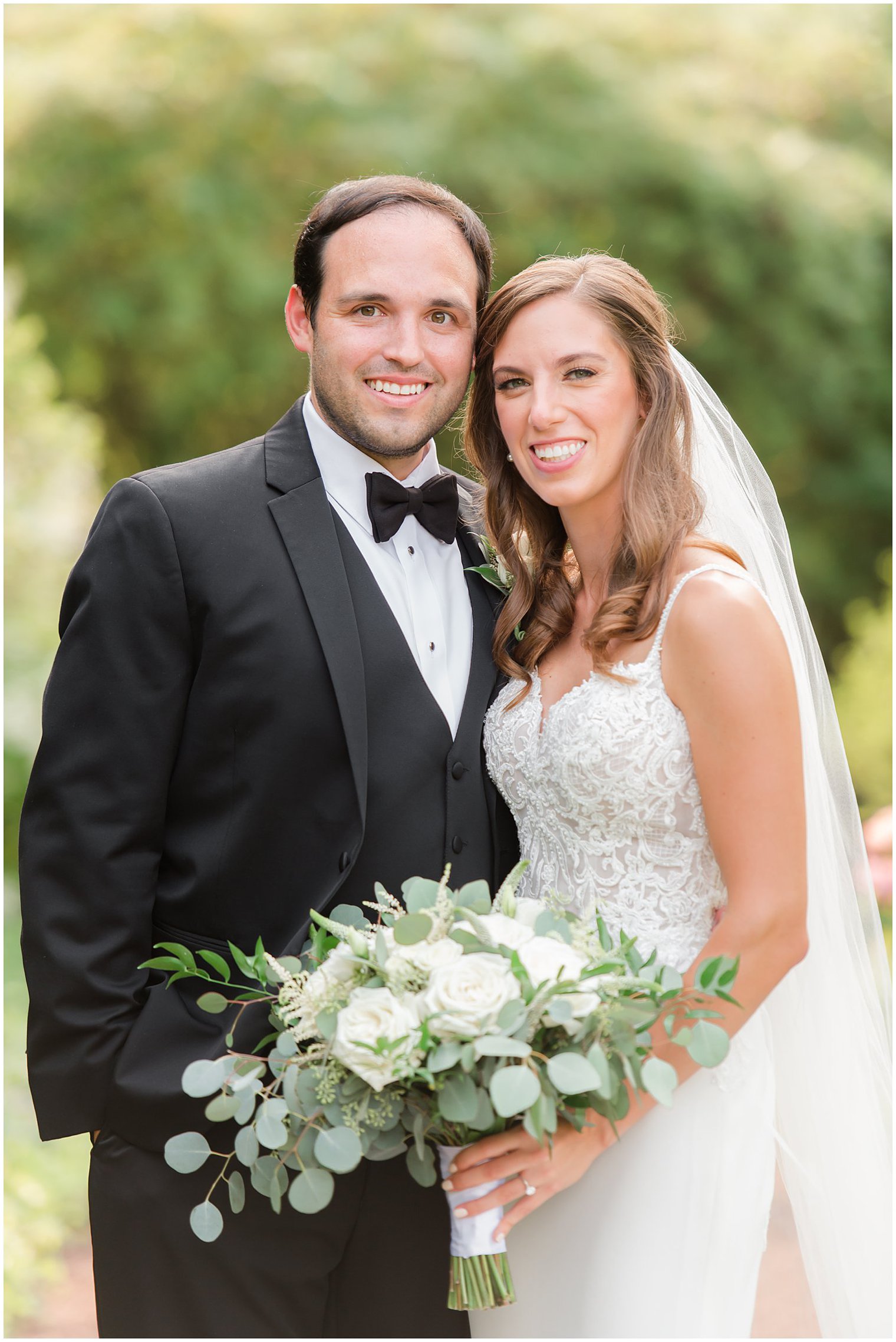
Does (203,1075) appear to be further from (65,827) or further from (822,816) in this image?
(822,816)

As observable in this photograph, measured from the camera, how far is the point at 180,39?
237 inches

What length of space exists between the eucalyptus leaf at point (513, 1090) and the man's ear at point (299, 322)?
1.61 meters

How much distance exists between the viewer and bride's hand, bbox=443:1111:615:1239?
74.2 inches

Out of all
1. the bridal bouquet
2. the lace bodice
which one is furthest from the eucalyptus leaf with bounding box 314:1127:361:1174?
the lace bodice

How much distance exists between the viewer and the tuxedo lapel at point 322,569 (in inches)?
88.0

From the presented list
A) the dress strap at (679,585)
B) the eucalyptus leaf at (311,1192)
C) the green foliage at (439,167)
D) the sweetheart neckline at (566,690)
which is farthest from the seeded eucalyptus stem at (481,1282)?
the green foliage at (439,167)

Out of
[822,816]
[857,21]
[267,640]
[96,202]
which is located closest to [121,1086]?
[267,640]

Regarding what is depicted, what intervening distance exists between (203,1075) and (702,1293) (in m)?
1.06

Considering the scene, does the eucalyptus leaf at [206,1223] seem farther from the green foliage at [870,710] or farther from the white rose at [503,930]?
the green foliage at [870,710]

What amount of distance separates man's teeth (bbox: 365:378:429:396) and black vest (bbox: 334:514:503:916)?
0.30 m

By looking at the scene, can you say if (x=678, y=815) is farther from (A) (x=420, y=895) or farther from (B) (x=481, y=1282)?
(B) (x=481, y=1282)

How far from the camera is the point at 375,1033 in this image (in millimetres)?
1699

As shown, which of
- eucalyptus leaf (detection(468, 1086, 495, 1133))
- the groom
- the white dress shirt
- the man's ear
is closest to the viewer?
eucalyptus leaf (detection(468, 1086, 495, 1133))

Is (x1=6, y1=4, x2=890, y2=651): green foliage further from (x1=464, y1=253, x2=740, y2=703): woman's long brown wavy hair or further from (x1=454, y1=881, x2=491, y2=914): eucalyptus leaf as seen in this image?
(x1=454, y1=881, x2=491, y2=914): eucalyptus leaf
